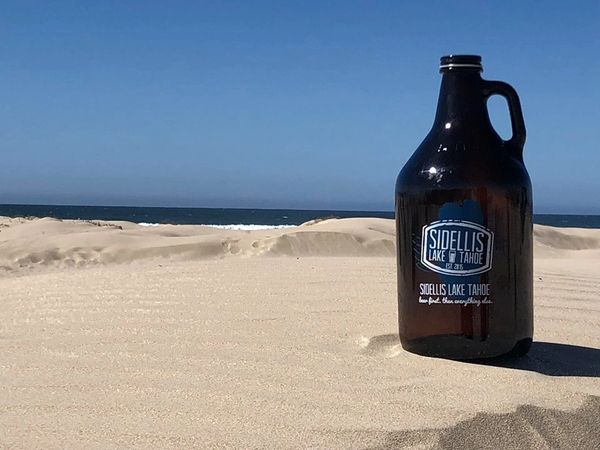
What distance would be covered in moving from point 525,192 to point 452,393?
0.63 meters

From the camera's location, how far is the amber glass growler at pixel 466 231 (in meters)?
2.09

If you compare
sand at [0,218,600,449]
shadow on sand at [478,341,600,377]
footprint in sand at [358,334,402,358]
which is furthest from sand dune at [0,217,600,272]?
shadow on sand at [478,341,600,377]

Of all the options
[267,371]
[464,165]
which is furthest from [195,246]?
[464,165]

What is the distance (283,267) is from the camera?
3932 mm

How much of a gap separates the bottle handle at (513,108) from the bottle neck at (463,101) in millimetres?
27

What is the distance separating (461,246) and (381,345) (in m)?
0.45

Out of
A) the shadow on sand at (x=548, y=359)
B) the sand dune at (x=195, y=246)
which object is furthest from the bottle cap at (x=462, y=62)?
the sand dune at (x=195, y=246)

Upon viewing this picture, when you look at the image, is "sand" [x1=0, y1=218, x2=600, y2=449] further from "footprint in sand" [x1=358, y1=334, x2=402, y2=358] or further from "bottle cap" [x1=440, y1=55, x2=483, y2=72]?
"bottle cap" [x1=440, y1=55, x2=483, y2=72]

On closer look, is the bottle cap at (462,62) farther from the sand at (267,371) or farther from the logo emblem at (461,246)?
the sand at (267,371)

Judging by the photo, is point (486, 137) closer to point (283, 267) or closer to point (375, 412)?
point (375, 412)

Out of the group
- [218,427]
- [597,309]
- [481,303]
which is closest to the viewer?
[218,427]

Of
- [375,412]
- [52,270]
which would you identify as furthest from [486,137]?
[52,270]

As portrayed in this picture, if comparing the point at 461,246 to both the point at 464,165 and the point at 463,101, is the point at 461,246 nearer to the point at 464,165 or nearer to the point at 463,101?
the point at 464,165

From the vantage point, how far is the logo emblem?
2.09m
